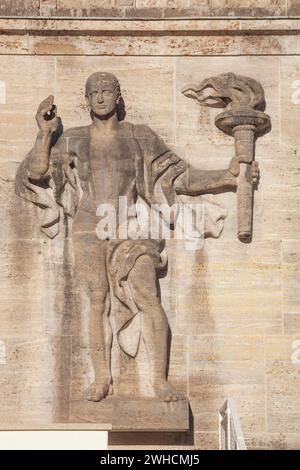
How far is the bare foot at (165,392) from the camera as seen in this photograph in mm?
17766

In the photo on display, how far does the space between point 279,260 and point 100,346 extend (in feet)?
5.57

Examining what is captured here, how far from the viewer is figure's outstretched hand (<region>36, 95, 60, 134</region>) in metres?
18.2

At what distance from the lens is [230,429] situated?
17.3 metres

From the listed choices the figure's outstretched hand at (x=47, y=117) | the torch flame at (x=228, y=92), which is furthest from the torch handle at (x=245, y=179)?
the figure's outstretched hand at (x=47, y=117)

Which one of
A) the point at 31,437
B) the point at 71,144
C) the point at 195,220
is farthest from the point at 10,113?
the point at 31,437

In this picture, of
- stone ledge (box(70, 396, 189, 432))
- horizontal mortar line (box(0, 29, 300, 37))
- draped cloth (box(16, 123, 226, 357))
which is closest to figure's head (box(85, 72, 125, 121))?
draped cloth (box(16, 123, 226, 357))

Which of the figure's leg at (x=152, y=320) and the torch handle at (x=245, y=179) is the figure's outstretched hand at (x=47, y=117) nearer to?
the figure's leg at (x=152, y=320)

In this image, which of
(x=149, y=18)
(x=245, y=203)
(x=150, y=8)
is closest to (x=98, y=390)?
(x=245, y=203)

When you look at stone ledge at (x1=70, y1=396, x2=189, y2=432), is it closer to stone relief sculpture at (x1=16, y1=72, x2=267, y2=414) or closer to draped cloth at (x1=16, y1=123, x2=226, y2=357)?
stone relief sculpture at (x1=16, y1=72, x2=267, y2=414)

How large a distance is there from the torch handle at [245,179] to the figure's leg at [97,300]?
1.20m

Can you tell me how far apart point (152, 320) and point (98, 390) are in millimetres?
738

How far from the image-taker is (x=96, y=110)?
18234 millimetres

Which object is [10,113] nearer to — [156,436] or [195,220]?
[195,220]

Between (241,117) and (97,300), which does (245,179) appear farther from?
(97,300)
